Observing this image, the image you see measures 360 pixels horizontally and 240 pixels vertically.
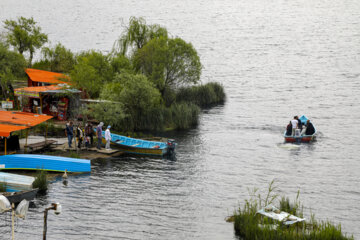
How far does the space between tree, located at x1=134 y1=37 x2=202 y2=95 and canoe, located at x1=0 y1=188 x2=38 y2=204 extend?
26.4m

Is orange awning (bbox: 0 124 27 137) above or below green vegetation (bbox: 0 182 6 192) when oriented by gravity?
above

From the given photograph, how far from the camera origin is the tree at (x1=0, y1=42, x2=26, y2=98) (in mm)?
46781

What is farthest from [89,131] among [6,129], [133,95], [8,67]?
[8,67]

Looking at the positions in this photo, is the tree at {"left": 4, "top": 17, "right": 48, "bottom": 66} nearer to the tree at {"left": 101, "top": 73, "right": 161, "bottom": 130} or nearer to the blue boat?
the tree at {"left": 101, "top": 73, "right": 161, "bottom": 130}

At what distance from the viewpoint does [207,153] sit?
3894 cm

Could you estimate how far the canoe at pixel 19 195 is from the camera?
2379 centimetres

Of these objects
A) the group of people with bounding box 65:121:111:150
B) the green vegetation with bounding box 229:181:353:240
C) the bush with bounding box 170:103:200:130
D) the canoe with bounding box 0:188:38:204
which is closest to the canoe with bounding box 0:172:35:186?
the canoe with bounding box 0:188:38:204

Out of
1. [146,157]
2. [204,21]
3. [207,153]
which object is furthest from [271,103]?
[204,21]

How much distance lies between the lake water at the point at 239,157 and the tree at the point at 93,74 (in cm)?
968

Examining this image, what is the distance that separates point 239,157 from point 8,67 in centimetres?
2740

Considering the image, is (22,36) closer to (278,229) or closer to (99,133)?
(99,133)

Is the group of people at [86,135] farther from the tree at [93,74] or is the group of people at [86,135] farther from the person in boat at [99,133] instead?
the tree at [93,74]

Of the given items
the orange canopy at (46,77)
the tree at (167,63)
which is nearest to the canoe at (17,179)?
the orange canopy at (46,77)

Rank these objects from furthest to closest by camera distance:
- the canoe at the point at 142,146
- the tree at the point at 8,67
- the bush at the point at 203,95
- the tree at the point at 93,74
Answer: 1. the bush at the point at 203,95
2. the tree at the point at 8,67
3. the tree at the point at 93,74
4. the canoe at the point at 142,146
